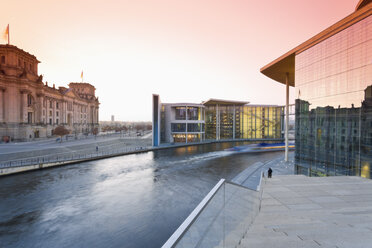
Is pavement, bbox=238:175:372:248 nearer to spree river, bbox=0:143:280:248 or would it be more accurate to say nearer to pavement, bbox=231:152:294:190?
spree river, bbox=0:143:280:248

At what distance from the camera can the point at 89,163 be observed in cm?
3112

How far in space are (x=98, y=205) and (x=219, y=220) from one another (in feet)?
49.7

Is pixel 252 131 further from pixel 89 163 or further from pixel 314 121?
pixel 89 163

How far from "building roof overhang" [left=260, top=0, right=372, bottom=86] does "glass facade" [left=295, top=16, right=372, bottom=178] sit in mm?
479

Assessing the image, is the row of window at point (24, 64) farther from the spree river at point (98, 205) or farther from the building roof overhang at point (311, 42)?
the building roof overhang at point (311, 42)

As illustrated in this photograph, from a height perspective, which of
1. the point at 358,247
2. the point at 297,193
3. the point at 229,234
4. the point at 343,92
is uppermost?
the point at 343,92

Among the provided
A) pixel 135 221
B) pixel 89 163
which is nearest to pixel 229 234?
pixel 135 221

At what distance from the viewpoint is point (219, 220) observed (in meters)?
3.83

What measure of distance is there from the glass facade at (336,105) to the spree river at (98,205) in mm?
10778

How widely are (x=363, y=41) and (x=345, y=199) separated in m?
15.0

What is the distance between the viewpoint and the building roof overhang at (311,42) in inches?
602

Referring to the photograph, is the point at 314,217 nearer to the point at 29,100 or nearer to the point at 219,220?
the point at 219,220

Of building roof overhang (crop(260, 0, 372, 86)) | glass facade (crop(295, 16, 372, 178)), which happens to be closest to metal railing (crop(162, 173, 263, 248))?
glass facade (crop(295, 16, 372, 178))

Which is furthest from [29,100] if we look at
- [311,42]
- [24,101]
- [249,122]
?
[249,122]
